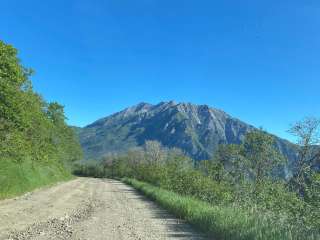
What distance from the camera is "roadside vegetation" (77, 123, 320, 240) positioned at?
13.9 metres

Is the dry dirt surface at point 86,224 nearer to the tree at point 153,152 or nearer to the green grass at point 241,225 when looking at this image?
the green grass at point 241,225

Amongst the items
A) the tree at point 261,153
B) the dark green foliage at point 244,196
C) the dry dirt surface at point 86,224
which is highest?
the tree at point 261,153

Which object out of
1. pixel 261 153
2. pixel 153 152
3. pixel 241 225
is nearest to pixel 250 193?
pixel 241 225

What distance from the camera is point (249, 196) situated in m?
20.8

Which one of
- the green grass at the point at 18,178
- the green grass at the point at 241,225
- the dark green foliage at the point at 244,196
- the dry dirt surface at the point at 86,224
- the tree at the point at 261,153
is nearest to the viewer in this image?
the green grass at the point at 241,225

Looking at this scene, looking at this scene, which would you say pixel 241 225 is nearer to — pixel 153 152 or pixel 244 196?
pixel 244 196

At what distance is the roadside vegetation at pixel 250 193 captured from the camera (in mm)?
13938

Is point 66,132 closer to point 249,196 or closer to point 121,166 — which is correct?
point 121,166

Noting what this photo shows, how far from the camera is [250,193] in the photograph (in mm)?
20891

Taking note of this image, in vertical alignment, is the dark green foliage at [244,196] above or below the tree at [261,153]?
below

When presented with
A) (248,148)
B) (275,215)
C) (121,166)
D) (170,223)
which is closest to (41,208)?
(170,223)

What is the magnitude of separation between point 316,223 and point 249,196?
782 cm

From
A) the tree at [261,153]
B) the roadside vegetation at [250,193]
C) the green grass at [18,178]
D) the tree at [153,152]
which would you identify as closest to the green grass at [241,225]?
the roadside vegetation at [250,193]

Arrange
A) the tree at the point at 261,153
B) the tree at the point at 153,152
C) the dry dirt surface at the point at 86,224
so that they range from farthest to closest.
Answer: the tree at the point at 153,152 → the tree at the point at 261,153 → the dry dirt surface at the point at 86,224
